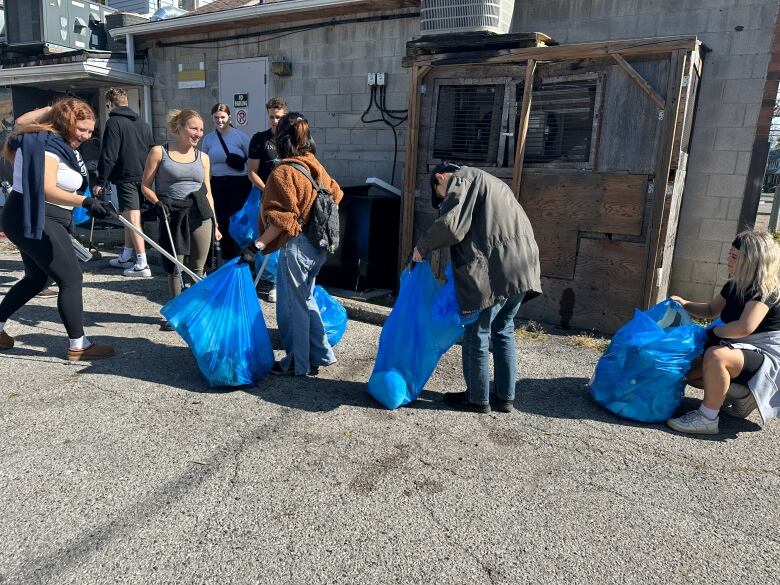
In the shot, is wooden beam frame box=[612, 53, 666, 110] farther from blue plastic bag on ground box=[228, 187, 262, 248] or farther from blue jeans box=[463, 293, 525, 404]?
blue plastic bag on ground box=[228, 187, 262, 248]

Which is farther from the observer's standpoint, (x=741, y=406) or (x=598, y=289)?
(x=598, y=289)

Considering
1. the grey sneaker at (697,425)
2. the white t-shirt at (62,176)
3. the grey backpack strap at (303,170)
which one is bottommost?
the grey sneaker at (697,425)

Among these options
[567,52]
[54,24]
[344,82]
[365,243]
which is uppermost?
[54,24]

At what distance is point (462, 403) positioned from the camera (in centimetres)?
375

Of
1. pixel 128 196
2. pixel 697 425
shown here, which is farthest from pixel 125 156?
pixel 697 425

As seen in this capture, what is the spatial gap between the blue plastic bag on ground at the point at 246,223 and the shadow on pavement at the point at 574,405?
3265 mm

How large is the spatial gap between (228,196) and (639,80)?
4065 millimetres

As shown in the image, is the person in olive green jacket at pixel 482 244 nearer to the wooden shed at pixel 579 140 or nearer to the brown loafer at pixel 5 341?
the wooden shed at pixel 579 140

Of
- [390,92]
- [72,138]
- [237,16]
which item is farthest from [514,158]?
[237,16]

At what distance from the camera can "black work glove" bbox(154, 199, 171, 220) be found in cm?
477

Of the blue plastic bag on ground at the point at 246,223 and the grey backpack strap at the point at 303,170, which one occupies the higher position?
the grey backpack strap at the point at 303,170

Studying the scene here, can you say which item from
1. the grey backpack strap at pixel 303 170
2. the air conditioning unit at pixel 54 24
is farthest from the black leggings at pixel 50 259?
the air conditioning unit at pixel 54 24

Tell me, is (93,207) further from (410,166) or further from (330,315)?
(410,166)

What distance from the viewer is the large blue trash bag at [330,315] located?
446 cm
